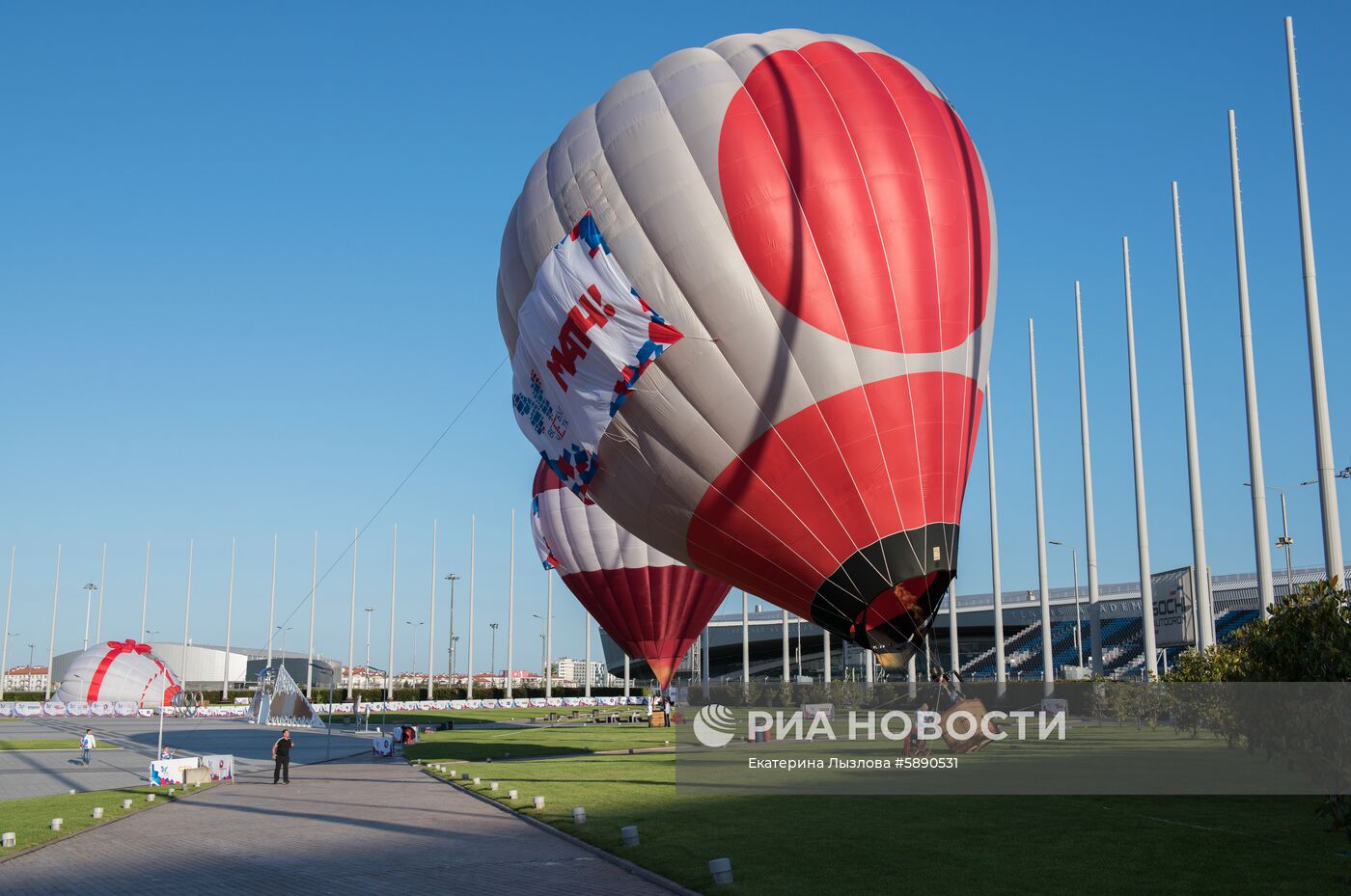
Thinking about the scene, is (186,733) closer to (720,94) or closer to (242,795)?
(242,795)

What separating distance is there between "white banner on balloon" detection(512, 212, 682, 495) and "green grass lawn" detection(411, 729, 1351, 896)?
6646mm

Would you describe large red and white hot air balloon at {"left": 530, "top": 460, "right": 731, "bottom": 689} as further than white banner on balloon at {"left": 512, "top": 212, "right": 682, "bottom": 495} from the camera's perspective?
Yes

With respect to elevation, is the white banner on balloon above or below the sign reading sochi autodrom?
above

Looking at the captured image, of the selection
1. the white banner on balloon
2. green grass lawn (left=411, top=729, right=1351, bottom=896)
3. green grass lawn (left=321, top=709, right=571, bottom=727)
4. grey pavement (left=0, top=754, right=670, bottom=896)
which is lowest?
green grass lawn (left=321, top=709, right=571, bottom=727)

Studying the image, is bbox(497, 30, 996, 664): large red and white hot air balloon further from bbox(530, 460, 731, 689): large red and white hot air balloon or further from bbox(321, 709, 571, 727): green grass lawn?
bbox(321, 709, 571, 727): green grass lawn

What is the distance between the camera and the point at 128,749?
43.1 meters

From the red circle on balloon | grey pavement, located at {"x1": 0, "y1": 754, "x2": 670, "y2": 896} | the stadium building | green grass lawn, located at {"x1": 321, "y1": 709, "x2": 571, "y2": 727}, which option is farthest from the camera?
the stadium building

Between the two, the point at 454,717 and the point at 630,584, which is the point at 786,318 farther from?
the point at 454,717

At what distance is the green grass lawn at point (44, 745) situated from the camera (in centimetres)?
4388

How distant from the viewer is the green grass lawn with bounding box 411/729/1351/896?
11.6 meters

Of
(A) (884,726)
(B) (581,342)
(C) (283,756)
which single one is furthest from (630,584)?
(B) (581,342)

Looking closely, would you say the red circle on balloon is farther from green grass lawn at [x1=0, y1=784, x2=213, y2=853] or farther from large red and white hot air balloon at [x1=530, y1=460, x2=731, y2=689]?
large red and white hot air balloon at [x1=530, y1=460, x2=731, y2=689]

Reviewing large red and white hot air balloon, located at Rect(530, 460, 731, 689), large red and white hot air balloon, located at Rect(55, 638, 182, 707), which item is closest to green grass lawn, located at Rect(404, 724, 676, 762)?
large red and white hot air balloon, located at Rect(530, 460, 731, 689)

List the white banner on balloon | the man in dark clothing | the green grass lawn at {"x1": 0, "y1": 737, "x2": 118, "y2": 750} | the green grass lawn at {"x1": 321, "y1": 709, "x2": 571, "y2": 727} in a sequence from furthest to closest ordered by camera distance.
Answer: the green grass lawn at {"x1": 321, "y1": 709, "x2": 571, "y2": 727} < the green grass lawn at {"x1": 0, "y1": 737, "x2": 118, "y2": 750} < the man in dark clothing < the white banner on balloon
